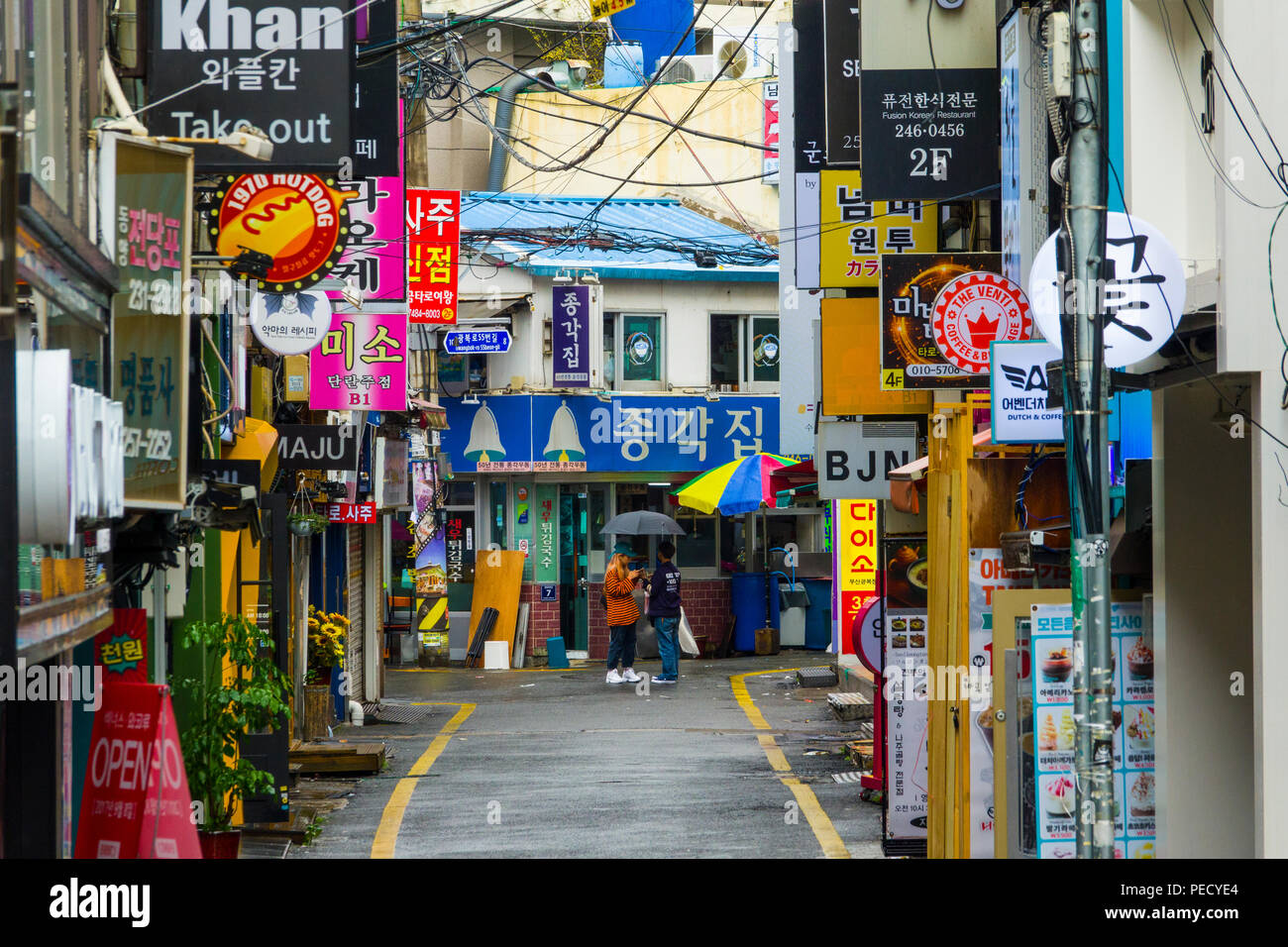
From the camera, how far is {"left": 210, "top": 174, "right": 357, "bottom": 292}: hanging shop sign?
9.40 meters

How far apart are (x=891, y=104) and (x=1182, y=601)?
4315mm

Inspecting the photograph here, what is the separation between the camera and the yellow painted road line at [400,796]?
1137 centimetres

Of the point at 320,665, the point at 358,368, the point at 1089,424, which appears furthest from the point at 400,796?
the point at 1089,424

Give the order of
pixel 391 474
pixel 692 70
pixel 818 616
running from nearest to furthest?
pixel 391 474, pixel 818 616, pixel 692 70

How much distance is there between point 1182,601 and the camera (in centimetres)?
763

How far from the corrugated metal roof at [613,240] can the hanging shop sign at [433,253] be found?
8.49 meters

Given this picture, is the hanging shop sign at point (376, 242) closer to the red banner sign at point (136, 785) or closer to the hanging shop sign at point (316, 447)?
the hanging shop sign at point (316, 447)

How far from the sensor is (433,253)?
1797cm

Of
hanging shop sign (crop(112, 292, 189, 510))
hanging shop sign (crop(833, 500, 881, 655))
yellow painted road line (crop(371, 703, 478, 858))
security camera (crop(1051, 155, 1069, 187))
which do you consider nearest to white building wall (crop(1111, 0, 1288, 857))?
security camera (crop(1051, 155, 1069, 187))

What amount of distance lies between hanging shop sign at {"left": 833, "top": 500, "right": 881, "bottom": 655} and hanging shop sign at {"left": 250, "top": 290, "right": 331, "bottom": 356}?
32.2ft

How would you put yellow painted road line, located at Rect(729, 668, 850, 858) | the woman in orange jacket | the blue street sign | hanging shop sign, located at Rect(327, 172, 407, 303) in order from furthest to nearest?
the blue street sign < the woman in orange jacket < hanging shop sign, located at Rect(327, 172, 407, 303) < yellow painted road line, located at Rect(729, 668, 850, 858)

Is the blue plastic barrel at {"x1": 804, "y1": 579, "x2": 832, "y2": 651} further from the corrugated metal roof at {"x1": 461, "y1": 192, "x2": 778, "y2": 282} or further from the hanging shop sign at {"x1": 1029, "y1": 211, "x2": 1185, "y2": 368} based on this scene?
the hanging shop sign at {"x1": 1029, "y1": 211, "x2": 1185, "y2": 368}

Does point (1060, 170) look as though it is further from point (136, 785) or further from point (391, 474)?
point (391, 474)

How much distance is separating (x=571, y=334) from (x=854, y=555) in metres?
8.01
